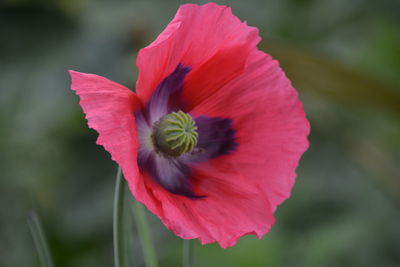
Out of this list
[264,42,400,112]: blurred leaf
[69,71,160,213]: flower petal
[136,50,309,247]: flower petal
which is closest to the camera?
[69,71,160,213]: flower petal

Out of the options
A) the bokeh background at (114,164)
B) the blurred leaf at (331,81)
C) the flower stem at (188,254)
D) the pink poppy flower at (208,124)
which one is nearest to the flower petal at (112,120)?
the pink poppy flower at (208,124)

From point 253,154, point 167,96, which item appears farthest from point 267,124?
point 167,96

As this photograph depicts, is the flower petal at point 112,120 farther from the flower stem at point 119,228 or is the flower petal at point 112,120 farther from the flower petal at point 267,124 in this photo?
the flower petal at point 267,124

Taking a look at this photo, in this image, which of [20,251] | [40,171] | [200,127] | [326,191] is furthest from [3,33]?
[200,127]

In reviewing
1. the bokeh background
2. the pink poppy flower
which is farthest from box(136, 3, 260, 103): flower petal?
the bokeh background

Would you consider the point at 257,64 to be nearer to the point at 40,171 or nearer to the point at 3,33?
the point at 40,171

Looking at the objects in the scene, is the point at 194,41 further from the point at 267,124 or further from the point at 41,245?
the point at 41,245

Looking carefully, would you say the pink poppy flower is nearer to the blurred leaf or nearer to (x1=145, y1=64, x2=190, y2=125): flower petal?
(x1=145, y1=64, x2=190, y2=125): flower petal
